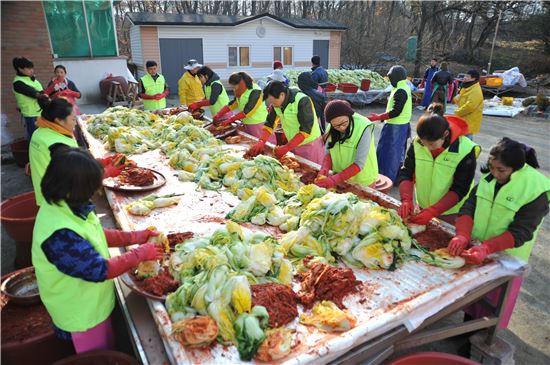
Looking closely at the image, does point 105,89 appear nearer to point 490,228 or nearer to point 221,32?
point 221,32

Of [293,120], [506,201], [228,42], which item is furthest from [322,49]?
[506,201]

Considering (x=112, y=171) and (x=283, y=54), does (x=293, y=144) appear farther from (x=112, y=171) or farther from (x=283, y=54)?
(x=283, y=54)

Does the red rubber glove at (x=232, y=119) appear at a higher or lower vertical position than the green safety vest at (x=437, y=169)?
lower

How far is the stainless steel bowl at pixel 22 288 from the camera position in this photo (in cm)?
286

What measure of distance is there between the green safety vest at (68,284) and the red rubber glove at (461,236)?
8.07 ft

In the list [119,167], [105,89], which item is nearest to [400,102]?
[119,167]

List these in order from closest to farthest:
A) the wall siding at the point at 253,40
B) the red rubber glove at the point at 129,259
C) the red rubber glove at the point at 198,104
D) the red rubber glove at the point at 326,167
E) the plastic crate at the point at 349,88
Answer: the red rubber glove at the point at 129,259 → the red rubber glove at the point at 326,167 → the red rubber glove at the point at 198,104 → the plastic crate at the point at 349,88 → the wall siding at the point at 253,40

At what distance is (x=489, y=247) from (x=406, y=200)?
88 cm

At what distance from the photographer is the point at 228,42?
2073cm

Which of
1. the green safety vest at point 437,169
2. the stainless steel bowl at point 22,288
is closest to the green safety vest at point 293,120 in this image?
the green safety vest at point 437,169

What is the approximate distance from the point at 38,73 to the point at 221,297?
10.2 meters

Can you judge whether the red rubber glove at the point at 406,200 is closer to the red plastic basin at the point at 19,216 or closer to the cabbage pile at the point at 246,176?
the cabbage pile at the point at 246,176

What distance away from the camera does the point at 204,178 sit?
4406mm

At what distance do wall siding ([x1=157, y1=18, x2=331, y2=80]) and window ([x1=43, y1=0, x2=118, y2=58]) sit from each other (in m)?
5.93
